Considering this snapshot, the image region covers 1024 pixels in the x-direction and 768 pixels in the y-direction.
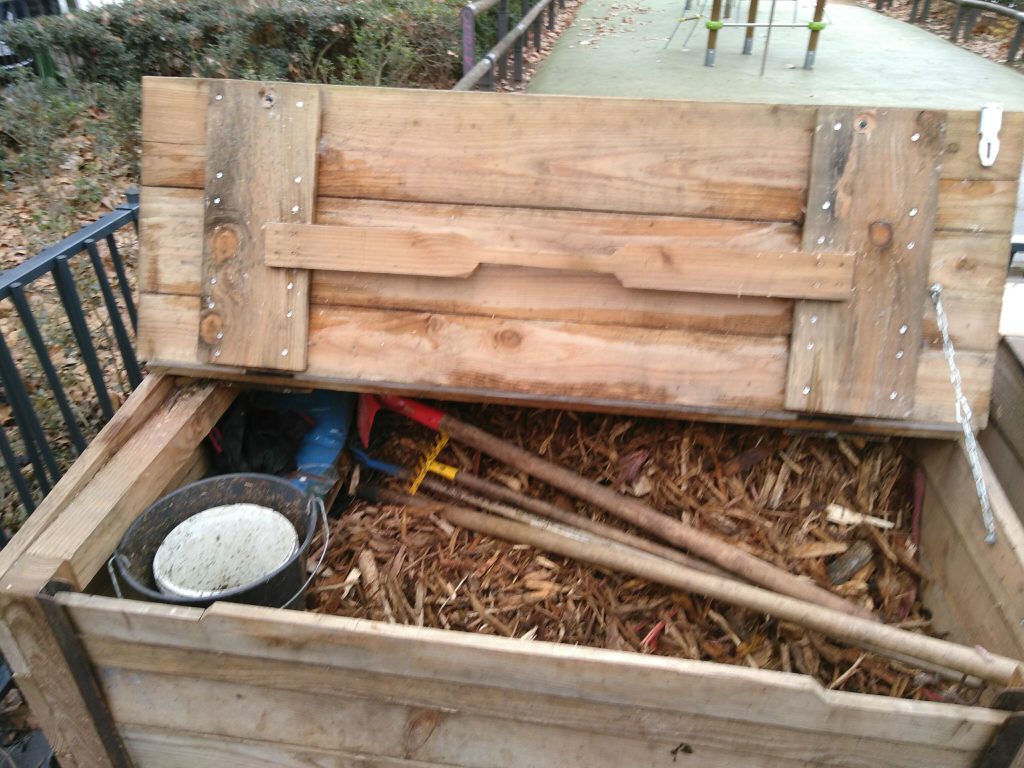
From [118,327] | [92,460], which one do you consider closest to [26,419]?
[92,460]

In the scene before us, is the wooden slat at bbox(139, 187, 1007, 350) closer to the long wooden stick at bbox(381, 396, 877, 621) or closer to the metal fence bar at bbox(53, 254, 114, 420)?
the metal fence bar at bbox(53, 254, 114, 420)

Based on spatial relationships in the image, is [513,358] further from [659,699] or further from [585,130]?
[659,699]

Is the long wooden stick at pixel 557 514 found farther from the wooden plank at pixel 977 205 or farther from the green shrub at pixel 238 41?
the green shrub at pixel 238 41

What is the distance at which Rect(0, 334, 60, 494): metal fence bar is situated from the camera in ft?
6.82

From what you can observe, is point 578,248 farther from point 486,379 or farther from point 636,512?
point 636,512

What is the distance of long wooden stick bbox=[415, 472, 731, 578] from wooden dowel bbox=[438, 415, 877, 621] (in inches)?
1.4

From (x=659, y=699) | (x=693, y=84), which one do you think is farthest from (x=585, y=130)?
(x=693, y=84)

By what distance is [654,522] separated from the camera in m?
2.34

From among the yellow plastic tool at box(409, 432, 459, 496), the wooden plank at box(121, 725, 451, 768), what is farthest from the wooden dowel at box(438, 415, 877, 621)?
the wooden plank at box(121, 725, 451, 768)

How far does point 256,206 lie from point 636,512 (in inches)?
60.7

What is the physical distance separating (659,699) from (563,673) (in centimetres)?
21

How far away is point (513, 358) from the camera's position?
2107 mm

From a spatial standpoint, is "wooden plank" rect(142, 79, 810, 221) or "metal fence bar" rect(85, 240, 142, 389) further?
"metal fence bar" rect(85, 240, 142, 389)

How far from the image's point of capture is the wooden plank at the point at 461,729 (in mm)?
1492
